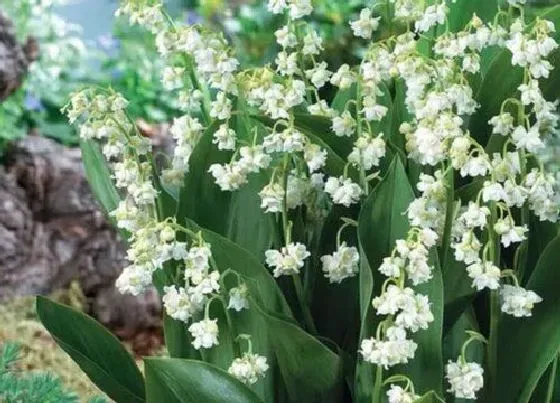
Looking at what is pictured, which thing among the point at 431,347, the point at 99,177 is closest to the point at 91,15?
the point at 99,177

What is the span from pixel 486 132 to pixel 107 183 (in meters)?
0.28

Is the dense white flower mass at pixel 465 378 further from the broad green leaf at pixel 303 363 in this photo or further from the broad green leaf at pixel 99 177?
the broad green leaf at pixel 99 177

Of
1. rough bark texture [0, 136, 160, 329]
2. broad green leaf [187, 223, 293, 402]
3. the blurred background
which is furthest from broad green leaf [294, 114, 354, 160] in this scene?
rough bark texture [0, 136, 160, 329]

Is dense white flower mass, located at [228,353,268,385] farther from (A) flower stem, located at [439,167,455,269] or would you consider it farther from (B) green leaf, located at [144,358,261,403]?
(A) flower stem, located at [439,167,455,269]

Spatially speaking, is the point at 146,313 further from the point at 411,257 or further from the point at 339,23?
the point at 411,257

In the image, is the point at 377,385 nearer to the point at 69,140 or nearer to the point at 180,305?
the point at 180,305

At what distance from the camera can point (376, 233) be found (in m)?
0.72

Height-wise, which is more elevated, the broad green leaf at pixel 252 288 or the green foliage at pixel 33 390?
the broad green leaf at pixel 252 288

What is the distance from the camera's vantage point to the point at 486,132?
0.79 m

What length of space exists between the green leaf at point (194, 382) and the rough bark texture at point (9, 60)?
3.53 ft

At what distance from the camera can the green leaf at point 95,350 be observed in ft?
2.61

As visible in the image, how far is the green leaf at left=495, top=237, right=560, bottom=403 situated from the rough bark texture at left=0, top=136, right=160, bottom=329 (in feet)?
4.00

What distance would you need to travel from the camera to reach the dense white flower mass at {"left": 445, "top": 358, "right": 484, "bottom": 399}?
68cm

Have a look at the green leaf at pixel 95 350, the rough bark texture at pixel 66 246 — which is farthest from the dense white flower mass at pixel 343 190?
the rough bark texture at pixel 66 246
